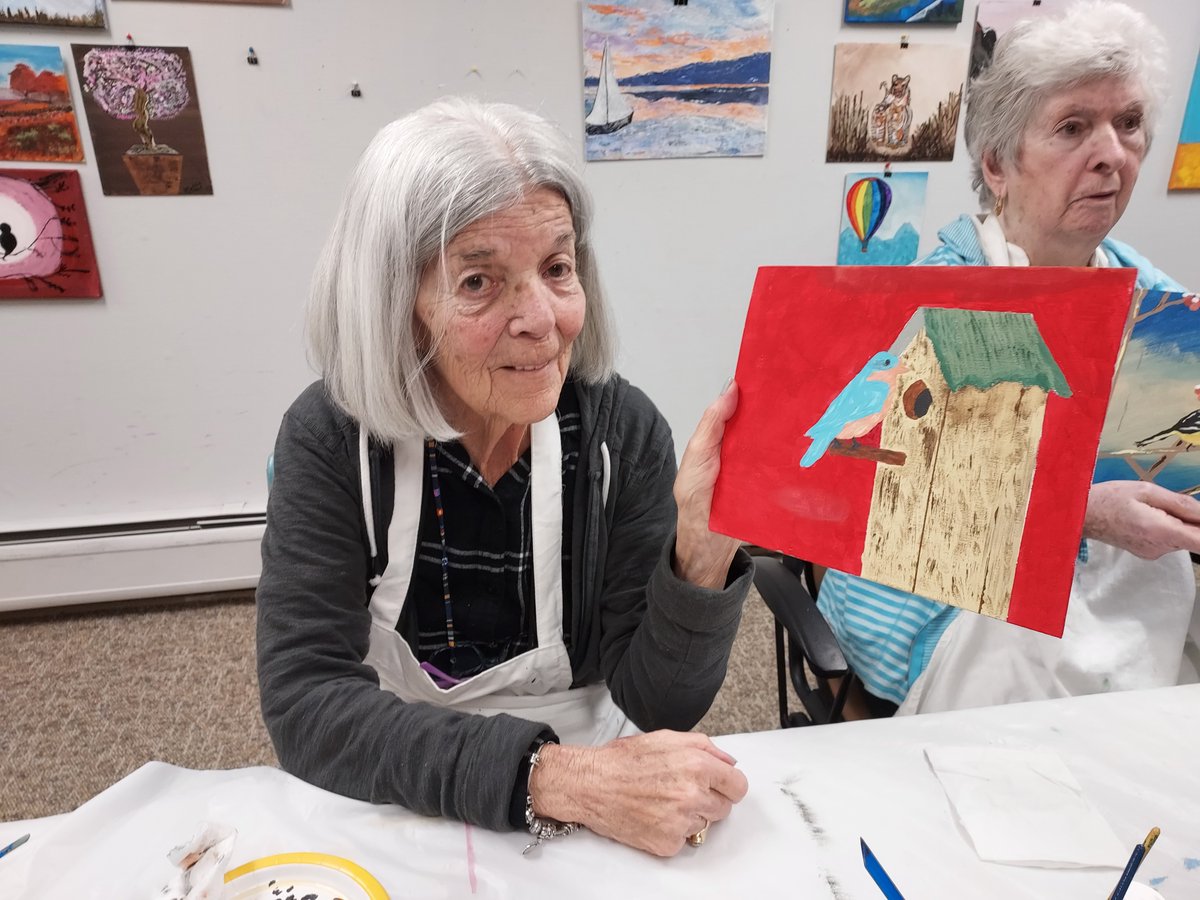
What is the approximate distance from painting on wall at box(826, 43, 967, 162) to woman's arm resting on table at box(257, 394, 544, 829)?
1.96 meters

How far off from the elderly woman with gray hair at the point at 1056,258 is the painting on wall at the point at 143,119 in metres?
1.95

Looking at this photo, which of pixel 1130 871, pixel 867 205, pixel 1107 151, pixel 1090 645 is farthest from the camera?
pixel 867 205

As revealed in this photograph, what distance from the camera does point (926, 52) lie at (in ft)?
6.84

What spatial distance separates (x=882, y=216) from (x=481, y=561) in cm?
195

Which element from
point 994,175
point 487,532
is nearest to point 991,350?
point 487,532

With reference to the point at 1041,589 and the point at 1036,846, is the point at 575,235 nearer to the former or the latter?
the point at 1041,589

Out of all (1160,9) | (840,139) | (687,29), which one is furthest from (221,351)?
(1160,9)

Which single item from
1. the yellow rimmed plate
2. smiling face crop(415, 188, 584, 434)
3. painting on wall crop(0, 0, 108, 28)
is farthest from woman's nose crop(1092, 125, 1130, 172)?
painting on wall crop(0, 0, 108, 28)

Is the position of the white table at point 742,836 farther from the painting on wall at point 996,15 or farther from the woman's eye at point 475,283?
the painting on wall at point 996,15

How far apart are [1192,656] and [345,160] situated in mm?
2267

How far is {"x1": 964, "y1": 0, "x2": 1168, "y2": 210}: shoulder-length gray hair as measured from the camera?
111cm

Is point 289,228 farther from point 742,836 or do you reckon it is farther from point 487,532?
point 742,836

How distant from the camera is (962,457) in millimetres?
604

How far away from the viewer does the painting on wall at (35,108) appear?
1.79 metres
